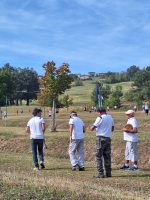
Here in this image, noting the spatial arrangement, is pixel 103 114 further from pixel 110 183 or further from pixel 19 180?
pixel 19 180

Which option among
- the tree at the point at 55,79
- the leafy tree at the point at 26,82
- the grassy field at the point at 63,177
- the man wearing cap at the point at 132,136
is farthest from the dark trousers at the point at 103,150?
the leafy tree at the point at 26,82

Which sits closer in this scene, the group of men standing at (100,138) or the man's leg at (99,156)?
the man's leg at (99,156)

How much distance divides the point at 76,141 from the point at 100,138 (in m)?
2.20

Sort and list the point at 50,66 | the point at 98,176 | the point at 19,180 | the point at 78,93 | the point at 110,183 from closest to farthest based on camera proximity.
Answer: the point at 19,180 < the point at 110,183 < the point at 98,176 < the point at 50,66 < the point at 78,93

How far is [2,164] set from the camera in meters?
18.1

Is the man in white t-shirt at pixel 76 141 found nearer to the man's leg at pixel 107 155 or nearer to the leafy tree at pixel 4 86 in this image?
the man's leg at pixel 107 155

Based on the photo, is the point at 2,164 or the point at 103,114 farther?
the point at 2,164

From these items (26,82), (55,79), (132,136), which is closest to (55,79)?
(55,79)

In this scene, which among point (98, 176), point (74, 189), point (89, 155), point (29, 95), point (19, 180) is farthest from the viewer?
point (29, 95)

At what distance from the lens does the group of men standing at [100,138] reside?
1453 cm

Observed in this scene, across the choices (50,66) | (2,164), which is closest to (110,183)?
(2,164)

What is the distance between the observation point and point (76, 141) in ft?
54.5

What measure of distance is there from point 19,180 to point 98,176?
10.6ft

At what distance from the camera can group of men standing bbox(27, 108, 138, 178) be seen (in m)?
14.5
